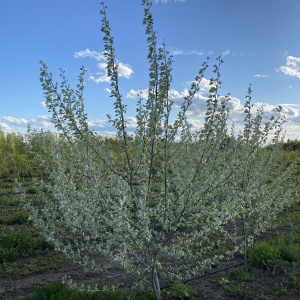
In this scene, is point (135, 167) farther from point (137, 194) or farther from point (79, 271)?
point (79, 271)

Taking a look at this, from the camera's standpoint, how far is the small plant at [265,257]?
15.0ft

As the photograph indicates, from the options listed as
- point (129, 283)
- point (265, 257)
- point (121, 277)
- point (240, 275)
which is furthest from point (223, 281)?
point (121, 277)

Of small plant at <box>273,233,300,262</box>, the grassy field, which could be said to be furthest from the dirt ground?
small plant at <box>273,233,300,262</box>

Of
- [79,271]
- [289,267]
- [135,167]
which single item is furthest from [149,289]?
[289,267]

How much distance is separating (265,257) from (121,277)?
194 centimetres

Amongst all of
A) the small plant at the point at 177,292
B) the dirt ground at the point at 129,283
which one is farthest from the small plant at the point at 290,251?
the small plant at the point at 177,292

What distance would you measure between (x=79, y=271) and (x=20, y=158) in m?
9.51

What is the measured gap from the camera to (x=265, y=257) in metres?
4.62

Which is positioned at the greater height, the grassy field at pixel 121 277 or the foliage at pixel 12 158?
the foliage at pixel 12 158

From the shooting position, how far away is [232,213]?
330cm

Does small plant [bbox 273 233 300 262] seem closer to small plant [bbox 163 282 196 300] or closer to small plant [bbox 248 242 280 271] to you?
small plant [bbox 248 242 280 271]

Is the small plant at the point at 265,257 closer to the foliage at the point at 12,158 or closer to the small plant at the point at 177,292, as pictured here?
the small plant at the point at 177,292

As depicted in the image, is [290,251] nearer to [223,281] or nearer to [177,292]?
[223,281]

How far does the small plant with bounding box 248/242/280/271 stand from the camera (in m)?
4.58
